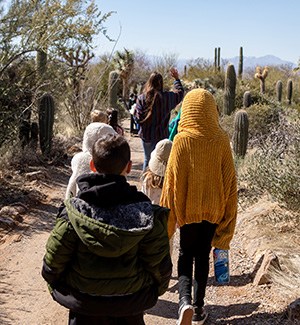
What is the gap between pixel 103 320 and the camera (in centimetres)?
226

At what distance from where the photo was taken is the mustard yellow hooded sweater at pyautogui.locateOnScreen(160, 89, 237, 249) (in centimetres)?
325

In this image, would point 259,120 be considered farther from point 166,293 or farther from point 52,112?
point 166,293

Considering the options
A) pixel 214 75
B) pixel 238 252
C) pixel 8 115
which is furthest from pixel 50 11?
pixel 214 75

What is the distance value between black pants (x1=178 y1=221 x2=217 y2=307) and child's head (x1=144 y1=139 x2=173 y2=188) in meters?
0.87

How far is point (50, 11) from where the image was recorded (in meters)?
7.79

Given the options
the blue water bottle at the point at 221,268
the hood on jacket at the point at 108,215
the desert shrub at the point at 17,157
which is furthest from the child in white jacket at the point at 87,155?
the desert shrub at the point at 17,157

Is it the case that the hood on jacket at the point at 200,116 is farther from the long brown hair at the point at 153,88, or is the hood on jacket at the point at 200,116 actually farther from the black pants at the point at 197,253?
the long brown hair at the point at 153,88

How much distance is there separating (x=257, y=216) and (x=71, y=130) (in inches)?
366

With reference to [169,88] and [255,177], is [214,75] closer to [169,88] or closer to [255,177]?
[169,88]

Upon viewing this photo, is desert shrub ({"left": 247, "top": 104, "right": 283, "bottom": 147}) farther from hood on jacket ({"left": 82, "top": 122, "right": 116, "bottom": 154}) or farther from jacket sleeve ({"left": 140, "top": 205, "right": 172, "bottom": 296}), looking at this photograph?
jacket sleeve ({"left": 140, "top": 205, "right": 172, "bottom": 296})

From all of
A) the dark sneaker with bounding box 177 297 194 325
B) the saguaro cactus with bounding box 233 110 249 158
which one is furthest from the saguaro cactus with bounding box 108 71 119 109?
the dark sneaker with bounding box 177 297 194 325

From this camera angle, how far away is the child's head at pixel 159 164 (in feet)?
13.5

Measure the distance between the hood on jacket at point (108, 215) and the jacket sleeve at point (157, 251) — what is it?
0.25 feet

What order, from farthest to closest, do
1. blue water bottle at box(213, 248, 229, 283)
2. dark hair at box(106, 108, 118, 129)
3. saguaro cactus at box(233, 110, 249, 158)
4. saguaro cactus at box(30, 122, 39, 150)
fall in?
saguaro cactus at box(30, 122, 39, 150), saguaro cactus at box(233, 110, 249, 158), dark hair at box(106, 108, 118, 129), blue water bottle at box(213, 248, 229, 283)
